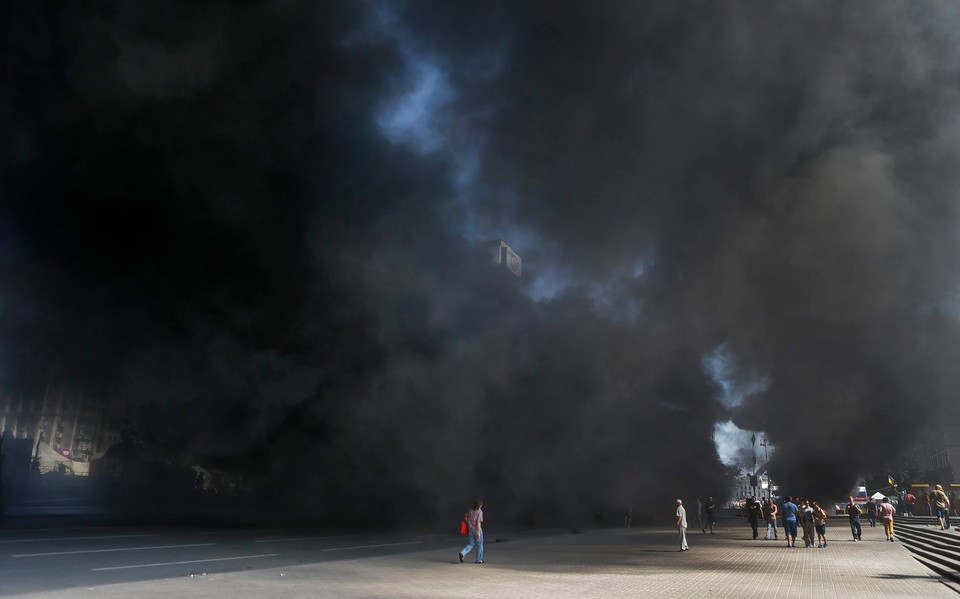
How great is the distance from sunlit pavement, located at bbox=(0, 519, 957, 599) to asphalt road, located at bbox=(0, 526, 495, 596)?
0.03 m

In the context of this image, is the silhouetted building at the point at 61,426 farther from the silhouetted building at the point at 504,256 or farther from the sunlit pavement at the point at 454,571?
the silhouetted building at the point at 504,256

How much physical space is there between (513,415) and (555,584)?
20.2 metres

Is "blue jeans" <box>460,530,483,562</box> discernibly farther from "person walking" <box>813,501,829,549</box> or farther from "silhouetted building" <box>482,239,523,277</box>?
A: "silhouetted building" <box>482,239,523,277</box>

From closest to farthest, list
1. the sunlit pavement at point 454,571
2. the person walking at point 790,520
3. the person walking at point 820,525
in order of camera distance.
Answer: the sunlit pavement at point 454,571, the person walking at point 790,520, the person walking at point 820,525

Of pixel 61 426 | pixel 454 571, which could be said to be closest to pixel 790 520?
pixel 454 571

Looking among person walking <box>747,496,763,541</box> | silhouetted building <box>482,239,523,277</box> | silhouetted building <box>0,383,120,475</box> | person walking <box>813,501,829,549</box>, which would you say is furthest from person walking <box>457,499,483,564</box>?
silhouetted building <box>0,383,120,475</box>

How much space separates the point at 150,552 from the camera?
12.7m

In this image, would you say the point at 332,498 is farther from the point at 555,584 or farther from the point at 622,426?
the point at 555,584

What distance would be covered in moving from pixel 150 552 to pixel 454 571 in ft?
20.1

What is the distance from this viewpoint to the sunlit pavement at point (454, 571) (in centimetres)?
847

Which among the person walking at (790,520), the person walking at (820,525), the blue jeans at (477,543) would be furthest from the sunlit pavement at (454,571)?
the person walking at (820,525)

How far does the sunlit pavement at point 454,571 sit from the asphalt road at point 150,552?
33 millimetres

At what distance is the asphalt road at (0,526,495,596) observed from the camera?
9094 millimetres

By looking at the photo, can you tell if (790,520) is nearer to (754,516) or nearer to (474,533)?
(754,516)
